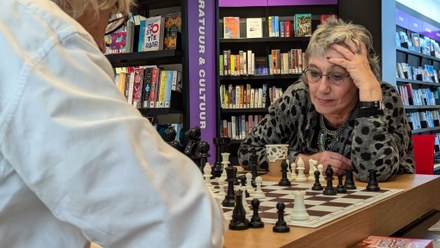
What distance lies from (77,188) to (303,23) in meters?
6.19

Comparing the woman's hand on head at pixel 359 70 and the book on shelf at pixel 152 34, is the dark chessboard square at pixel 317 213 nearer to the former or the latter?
the woman's hand on head at pixel 359 70

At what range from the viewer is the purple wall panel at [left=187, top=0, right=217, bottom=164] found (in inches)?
154

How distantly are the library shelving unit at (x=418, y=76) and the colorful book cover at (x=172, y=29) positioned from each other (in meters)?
4.55

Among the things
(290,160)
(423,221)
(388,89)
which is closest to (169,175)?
(423,221)

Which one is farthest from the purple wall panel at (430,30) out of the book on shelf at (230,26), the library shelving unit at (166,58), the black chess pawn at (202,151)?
the black chess pawn at (202,151)

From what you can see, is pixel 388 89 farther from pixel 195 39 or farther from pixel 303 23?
pixel 303 23

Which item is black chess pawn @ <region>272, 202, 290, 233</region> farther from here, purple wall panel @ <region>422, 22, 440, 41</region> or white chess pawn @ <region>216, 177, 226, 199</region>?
purple wall panel @ <region>422, 22, 440, 41</region>

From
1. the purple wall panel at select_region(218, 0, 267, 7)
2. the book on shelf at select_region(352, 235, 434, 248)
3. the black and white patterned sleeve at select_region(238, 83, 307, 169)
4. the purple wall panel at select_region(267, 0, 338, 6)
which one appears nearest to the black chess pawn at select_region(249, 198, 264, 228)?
the book on shelf at select_region(352, 235, 434, 248)

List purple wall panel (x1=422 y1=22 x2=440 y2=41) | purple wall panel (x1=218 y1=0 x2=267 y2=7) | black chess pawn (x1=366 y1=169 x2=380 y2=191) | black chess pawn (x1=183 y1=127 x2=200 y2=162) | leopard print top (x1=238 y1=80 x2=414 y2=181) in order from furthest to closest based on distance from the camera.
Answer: purple wall panel (x1=422 y1=22 x2=440 y2=41) → purple wall panel (x1=218 y1=0 x2=267 y2=7) → leopard print top (x1=238 y1=80 x2=414 y2=181) → black chess pawn (x1=183 y1=127 x2=200 y2=162) → black chess pawn (x1=366 y1=169 x2=380 y2=191)

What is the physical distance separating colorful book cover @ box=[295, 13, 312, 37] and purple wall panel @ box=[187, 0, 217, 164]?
2.62 m

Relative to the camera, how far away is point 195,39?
155 inches

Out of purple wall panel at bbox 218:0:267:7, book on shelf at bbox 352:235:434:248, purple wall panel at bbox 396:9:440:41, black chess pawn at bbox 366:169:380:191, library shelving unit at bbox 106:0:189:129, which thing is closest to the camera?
book on shelf at bbox 352:235:434:248

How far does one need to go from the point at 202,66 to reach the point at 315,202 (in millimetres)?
2631

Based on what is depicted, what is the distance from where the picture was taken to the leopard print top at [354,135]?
6.84ft
